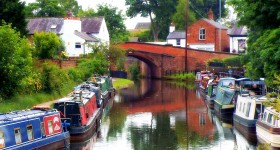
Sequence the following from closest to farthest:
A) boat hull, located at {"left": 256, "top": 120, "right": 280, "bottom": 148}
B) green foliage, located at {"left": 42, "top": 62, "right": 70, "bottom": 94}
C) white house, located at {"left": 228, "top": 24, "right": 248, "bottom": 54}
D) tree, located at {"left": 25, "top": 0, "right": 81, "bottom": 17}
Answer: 1. boat hull, located at {"left": 256, "top": 120, "right": 280, "bottom": 148}
2. green foliage, located at {"left": 42, "top": 62, "right": 70, "bottom": 94}
3. white house, located at {"left": 228, "top": 24, "right": 248, "bottom": 54}
4. tree, located at {"left": 25, "top": 0, "right": 81, "bottom": 17}

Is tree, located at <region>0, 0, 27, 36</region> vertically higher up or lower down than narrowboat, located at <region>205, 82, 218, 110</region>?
higher up

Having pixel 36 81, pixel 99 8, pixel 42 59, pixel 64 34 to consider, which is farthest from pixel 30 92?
pixel 99 8

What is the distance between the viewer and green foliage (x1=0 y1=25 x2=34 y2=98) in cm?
2875

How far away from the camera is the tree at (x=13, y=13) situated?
36.1 metres

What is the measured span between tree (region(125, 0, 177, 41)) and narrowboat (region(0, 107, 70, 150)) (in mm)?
64385

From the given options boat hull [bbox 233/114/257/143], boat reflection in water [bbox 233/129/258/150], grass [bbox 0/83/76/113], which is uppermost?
grass [bbox 0/83/76/113]

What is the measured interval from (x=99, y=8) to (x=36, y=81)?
52.2m

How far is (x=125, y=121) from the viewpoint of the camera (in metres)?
34.1

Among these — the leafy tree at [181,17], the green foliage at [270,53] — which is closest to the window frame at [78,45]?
the leafy tree at [181,17]

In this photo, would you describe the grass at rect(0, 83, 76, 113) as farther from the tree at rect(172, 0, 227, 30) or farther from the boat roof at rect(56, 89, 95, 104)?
the tree at rect(172, 0, 227, 30)

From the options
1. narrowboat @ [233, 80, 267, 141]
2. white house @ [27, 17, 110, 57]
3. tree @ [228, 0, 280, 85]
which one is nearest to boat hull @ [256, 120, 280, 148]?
narrowboat @ [233, 80, 267, 141]

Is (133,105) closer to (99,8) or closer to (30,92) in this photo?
(30,92)

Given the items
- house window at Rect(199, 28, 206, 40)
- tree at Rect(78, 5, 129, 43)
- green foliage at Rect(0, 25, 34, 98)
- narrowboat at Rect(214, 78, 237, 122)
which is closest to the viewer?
green foliage at Rect(0, 25, 34, 98)

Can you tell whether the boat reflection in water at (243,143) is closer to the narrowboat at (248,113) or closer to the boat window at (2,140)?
the narrowboat at (248,113)
